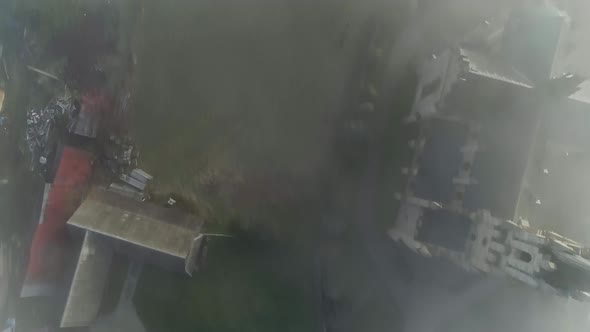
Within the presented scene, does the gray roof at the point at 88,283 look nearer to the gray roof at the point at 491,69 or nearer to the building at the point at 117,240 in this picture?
the building at the point at 117,240

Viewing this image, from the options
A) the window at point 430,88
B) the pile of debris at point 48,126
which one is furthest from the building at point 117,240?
the window at point 430,88

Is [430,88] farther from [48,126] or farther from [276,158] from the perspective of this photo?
[48,126]

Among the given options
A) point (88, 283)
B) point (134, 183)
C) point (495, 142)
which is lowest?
point (88, 283)

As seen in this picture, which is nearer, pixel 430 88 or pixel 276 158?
pixel 430 88

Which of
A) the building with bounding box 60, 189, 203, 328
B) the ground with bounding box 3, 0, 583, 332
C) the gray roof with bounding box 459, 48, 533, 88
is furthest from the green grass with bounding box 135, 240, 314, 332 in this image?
the gray roof with bounding box 459, 48, 533, 88

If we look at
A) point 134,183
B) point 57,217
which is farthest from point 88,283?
point 134,183

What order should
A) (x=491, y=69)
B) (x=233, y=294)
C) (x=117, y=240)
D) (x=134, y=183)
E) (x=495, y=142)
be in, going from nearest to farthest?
(x=491, y=69)
(x=495, y=142)
(x=117, y=240)
(x=233, y=294)
(x=134, y=183)
